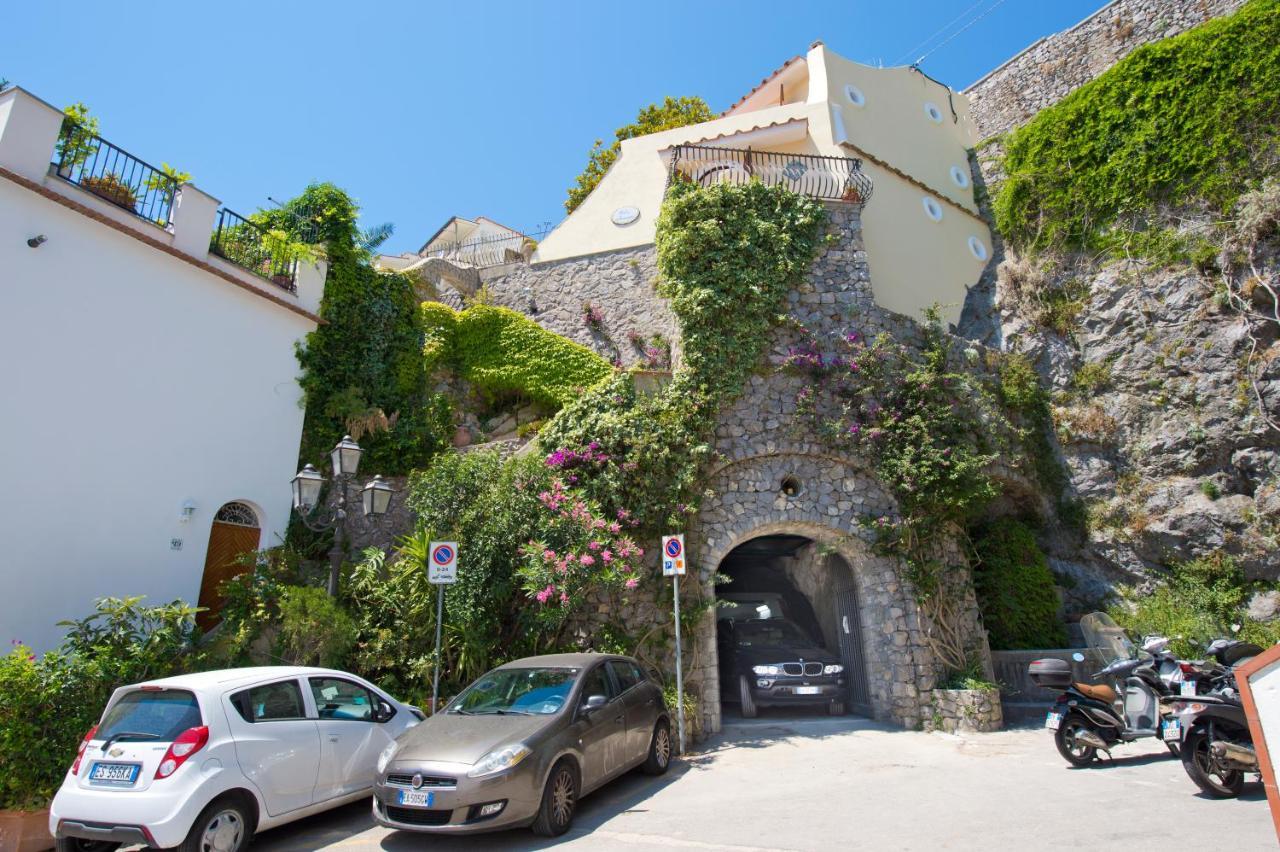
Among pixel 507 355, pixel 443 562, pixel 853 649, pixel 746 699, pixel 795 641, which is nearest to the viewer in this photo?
pixel 443 562

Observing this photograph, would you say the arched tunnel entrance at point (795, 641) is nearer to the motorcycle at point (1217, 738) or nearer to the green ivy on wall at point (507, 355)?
the motorcycle at point (1217, 738)

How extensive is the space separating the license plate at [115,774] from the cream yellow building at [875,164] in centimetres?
1314

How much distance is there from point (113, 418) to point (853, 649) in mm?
11444

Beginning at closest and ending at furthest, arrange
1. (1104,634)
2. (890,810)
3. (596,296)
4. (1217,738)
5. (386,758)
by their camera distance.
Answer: (1217,738), (386,758), (890,810), (1104,634), (596,296)

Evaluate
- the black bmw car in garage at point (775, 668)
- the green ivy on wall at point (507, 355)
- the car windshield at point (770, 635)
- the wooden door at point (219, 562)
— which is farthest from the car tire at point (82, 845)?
the green ivy on wall at point (507, 355)

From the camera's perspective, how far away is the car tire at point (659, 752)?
7.13 m

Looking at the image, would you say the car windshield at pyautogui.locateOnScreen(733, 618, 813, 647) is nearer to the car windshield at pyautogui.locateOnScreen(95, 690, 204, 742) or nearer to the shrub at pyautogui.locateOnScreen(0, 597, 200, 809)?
the shrub at pyautogui.locateOnScreen(0, 597, 200, 809)

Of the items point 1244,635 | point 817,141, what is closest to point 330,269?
point 817,141

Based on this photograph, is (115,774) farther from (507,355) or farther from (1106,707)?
(507,355)

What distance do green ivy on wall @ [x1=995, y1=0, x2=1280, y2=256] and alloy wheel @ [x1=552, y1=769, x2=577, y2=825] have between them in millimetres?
14306

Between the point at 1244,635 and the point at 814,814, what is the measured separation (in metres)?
8.90

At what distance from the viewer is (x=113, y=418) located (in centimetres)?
930

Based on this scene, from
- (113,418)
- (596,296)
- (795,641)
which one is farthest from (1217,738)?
(596,296)

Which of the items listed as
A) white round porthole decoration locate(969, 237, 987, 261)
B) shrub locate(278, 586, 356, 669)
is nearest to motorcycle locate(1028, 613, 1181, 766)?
shrub locate(278, 586, 356, 669)
